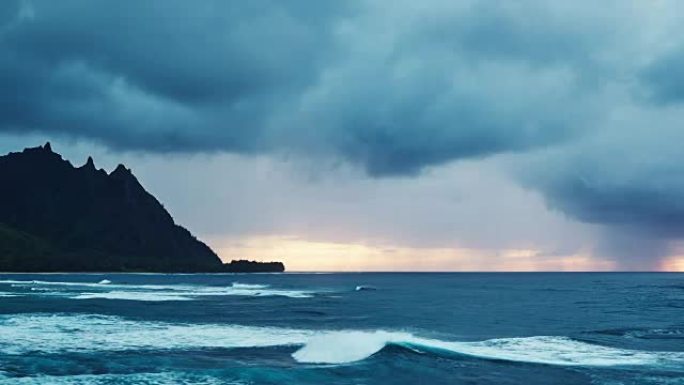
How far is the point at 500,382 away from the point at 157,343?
18.3 meters

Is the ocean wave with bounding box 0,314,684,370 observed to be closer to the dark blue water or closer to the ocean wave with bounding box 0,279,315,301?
the dark blue water

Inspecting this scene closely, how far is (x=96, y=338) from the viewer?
3916cm

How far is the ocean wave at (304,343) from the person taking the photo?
34.0 m

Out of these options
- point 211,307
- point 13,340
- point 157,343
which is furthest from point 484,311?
point 13,340

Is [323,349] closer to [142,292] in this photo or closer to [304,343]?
[304,343]

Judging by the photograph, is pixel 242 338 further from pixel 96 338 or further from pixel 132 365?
pixel 132 365

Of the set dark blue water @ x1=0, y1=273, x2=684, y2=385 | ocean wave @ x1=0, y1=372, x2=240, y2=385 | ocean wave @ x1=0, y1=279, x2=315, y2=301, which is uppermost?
ocean wave @ x1=0, y1=279, x2=315, y2=301

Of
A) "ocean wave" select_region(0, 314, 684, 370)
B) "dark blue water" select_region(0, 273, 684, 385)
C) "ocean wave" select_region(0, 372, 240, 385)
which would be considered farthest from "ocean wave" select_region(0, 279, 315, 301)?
"ocean wave" select_region(0, 372, 240, 385)

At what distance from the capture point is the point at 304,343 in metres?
38.7

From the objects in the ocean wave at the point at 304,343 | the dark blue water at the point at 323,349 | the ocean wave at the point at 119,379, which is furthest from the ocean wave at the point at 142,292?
the ocean wave at the point at 119,379

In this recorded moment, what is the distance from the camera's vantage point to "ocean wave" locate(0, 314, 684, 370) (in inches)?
1337

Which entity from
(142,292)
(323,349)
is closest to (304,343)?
(323,349)

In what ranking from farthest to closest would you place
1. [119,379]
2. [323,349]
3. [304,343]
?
[304,343] < [323,349] < [119,379]

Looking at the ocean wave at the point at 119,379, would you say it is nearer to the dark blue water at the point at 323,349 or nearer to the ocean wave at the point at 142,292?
the dark blue water at the point at 323,349
